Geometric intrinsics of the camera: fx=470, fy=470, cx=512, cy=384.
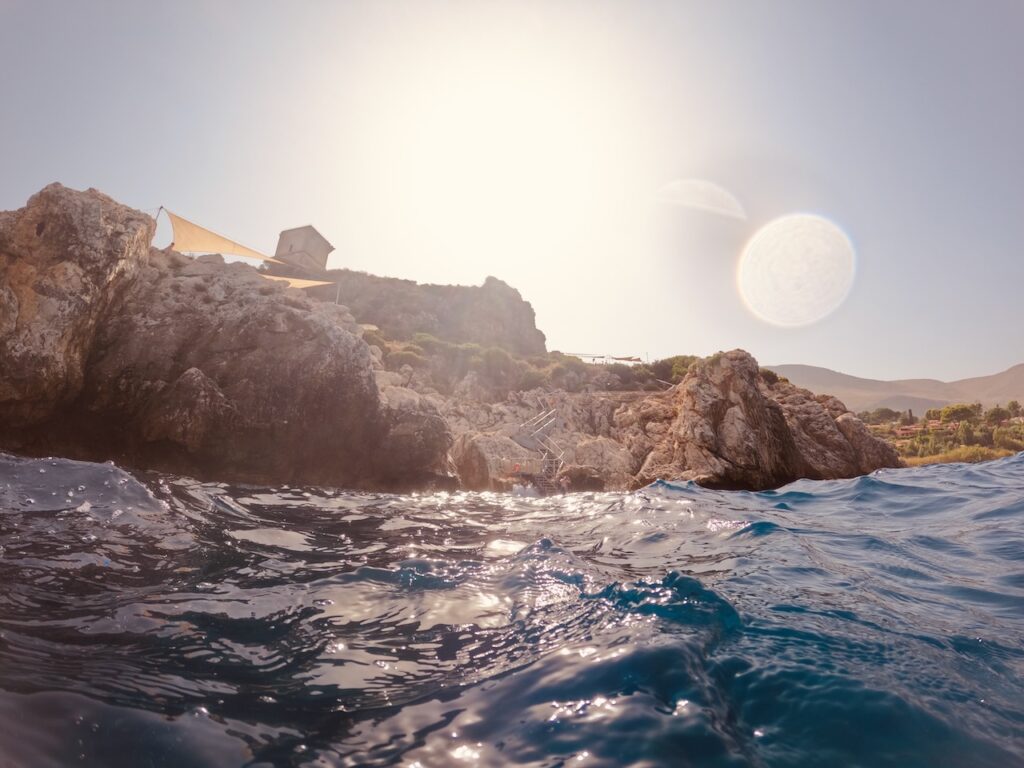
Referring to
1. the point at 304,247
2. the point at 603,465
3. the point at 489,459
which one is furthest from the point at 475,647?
the point at 304,247

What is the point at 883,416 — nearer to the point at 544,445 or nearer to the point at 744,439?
the point at 744,439

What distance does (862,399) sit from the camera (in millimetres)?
130750

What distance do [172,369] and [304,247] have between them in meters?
59.7

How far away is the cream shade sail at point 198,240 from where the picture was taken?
32812mm

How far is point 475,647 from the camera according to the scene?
275 cm

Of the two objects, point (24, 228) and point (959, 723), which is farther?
point (24, 228)

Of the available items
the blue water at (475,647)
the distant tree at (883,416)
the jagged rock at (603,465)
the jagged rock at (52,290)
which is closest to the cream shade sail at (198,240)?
the jagged rock at (52,290)

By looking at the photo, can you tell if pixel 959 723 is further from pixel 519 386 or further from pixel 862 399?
pixel 862 399

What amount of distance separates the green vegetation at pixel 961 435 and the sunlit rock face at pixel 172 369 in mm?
25214

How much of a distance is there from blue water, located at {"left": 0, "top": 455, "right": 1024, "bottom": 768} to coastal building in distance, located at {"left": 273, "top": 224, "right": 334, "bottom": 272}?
6406 cm

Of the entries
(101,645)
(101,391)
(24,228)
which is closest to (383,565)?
(101,645)

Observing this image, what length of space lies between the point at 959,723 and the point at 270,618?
139 inches

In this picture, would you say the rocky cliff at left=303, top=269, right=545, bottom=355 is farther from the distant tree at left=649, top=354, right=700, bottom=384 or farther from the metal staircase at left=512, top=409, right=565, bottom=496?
the metal staircase at left=512, top=409, right=565, bottom=496

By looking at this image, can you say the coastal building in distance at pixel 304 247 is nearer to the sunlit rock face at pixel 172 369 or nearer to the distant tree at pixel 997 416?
the sunlit rock face at pixel 172 369
